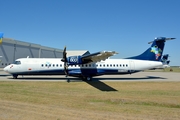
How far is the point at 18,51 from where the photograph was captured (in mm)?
60812

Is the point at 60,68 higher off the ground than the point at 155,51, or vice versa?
the point at 155,51

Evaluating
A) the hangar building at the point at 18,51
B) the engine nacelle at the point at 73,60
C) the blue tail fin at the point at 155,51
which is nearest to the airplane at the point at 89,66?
the blue tail fin at the point at 155,51

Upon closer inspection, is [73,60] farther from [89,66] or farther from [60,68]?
[60,68]

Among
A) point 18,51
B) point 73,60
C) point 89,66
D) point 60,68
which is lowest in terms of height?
point 60,68

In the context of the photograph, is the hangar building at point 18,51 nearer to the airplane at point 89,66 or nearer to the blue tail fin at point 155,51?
the airplane at point 89,66

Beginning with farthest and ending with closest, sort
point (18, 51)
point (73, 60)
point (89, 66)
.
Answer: point (18, 51)
point (89, 66)
point (73, 60)

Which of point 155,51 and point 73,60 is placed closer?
point 73,60

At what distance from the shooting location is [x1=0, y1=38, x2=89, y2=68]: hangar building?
181 feet

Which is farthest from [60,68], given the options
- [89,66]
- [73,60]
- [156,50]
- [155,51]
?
[156,50]

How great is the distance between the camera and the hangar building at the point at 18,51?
181 ft

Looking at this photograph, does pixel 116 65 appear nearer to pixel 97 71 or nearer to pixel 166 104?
pixel 97 71

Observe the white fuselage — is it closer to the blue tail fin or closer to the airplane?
the airplane

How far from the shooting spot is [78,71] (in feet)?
70.8

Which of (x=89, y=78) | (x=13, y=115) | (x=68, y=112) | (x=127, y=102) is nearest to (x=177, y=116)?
(x=127, y=102)
